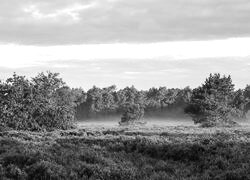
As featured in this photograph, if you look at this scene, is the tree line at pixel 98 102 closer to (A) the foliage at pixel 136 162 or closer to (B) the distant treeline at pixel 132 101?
(B) the distant treeline at pixel 132 101

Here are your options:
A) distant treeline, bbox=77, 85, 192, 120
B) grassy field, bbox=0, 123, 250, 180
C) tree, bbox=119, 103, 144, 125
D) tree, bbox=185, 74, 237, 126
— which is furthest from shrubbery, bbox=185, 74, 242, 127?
distant treeline, bbox=77, 85, 192, 120

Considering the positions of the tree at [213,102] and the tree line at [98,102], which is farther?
the tree at [213,102]

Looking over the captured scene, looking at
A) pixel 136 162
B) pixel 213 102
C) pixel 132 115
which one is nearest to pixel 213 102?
pixel 213 102

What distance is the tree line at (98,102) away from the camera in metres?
44.6

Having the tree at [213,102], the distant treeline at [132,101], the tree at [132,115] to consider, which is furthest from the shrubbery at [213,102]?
the distant treeline at [132,101]

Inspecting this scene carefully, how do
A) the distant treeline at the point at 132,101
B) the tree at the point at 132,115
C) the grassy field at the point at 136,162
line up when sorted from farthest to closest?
1. the distant treeline at the point at 132,101
2. the tree at the point at 132,115
3. the grassy field at the point at 136,162

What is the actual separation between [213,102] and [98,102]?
204 ft

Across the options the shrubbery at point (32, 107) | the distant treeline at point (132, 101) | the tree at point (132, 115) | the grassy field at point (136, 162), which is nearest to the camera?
the grassy field at point (136, 162)

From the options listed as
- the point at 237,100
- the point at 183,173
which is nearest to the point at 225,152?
the point at 183,173

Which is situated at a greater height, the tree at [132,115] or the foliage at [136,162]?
the foliage at [136,162]

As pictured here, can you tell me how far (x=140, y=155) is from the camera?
21688 millimetres

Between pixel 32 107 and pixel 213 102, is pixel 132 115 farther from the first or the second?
pixel 32 107

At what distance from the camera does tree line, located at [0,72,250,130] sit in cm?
4459

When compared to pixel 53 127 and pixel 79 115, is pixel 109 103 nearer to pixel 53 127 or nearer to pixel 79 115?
pixel 79 115
